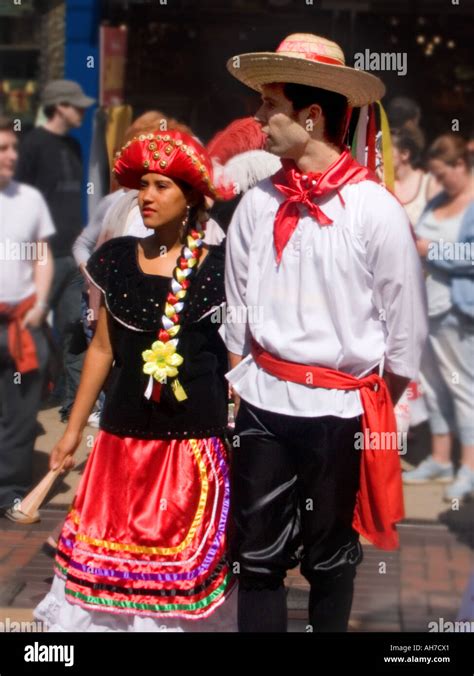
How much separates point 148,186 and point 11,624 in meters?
1.53

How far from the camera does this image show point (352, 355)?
3.30 metres

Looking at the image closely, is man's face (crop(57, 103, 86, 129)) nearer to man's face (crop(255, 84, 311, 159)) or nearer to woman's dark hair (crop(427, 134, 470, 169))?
woman's dark hair (crop(427, 134, 470, 169))

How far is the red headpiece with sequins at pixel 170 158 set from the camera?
3.44 metres

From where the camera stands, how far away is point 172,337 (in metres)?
3.46

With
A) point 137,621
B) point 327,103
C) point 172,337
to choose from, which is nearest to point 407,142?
point 327,103

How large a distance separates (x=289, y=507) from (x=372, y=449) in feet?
0.91

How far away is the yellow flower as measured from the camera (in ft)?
11.3

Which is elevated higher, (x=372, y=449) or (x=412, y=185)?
(x=412, y=185)

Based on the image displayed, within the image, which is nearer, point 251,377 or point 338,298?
point 338,298

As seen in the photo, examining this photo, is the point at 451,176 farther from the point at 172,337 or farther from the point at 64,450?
the point at 64,450

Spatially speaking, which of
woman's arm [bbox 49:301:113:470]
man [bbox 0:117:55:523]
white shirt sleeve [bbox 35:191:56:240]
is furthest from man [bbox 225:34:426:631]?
white shirt sleeve [bbox 35:191:56:240]

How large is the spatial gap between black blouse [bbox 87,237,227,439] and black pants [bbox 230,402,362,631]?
0.15m

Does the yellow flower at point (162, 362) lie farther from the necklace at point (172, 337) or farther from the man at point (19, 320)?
the man at point (19, 320)

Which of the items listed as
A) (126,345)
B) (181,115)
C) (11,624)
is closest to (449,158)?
(181,115)
